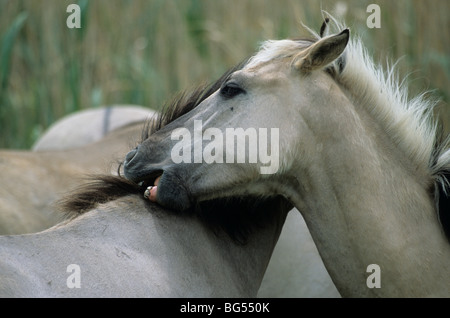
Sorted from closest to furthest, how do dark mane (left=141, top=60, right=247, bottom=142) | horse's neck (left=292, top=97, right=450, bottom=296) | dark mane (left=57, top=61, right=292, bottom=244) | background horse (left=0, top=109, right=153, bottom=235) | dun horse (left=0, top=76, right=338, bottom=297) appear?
dun horse (left=0, top=76, right=338, bottom=297), horse's neck (left=292, top=97, right=450, bottom=296), dark mane (left=57, top=61, right=292, bottom=244), dark mane (left=141, top=60, right=247, bottom=142), background horse (left=0, top=109, right=153, bottom=235)

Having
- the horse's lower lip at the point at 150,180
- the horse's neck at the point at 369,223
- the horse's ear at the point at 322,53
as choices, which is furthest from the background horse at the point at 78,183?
the horse's ear at the point at 322,53

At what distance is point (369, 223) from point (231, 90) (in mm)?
782

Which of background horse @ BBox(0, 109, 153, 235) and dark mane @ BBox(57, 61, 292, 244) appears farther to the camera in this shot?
background horse @ BBox(0, 109, 153, 235)

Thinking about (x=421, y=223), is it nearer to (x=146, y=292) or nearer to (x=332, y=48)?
(x=332, y=48)

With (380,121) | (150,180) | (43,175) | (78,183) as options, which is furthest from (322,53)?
(43,175)

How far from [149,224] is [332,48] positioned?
1.03m

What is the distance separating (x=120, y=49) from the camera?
24.0 ft

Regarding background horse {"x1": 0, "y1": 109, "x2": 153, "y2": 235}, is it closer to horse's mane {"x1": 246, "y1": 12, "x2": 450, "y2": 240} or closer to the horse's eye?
the horse's eye

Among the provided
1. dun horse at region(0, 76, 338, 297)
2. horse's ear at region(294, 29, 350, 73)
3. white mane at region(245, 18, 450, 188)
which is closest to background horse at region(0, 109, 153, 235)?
dun horse at region(0, 76, 338, 297)

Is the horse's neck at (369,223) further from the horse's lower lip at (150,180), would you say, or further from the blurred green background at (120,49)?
the blurred green background at (120,49)

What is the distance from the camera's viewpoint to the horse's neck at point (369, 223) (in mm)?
2705

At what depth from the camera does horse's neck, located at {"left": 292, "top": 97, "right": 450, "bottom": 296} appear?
2.71m

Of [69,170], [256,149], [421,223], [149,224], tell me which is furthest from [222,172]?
[69,170]

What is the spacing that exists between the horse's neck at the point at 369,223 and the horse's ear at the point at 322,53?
0.25 meters
